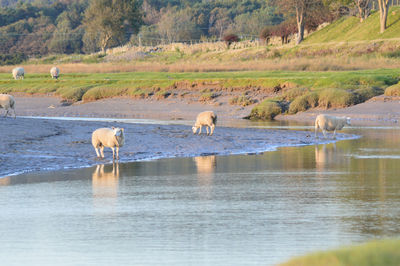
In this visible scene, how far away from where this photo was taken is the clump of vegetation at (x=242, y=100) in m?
41.5

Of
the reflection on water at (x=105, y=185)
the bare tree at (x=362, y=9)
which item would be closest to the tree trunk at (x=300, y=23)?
the bare tree at (x=362, y=9)

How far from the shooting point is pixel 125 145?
21.2 meters

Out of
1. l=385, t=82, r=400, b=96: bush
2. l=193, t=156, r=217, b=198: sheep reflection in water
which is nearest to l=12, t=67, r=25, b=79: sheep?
l=385, t=82, r=400, b=96: bush

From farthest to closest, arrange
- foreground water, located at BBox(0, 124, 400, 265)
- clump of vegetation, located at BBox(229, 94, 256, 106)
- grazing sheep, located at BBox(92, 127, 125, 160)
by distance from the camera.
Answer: clump of vegetation, located at BBox(229, 94, 256, 106) → grazing sheep, located at BBox(92, 127, 125, 160) → foreground water, located at BBox(0, 124, 400, 265)

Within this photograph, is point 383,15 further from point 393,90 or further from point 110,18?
point 110,18

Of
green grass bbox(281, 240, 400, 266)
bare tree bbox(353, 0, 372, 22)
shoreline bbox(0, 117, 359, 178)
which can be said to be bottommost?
shoreline bbox(0, 117, 359, 178)

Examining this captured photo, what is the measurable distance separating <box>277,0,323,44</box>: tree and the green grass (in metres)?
78.4

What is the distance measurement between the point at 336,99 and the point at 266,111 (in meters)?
3.70

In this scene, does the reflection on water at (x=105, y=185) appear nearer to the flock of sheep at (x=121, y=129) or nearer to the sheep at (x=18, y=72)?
the flock of sheep at (x=121, y=129)

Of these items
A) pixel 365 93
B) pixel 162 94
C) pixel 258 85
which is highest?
pixel 258 85

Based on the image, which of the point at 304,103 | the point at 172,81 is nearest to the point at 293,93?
the point at 304,103

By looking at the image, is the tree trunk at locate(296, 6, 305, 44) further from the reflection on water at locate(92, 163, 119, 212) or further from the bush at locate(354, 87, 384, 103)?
the reflection on water at locate(92, 163, 119, 212)

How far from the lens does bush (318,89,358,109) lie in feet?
124

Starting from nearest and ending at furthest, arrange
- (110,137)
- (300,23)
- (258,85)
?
(110,137) → (258,85) → (300,23)
